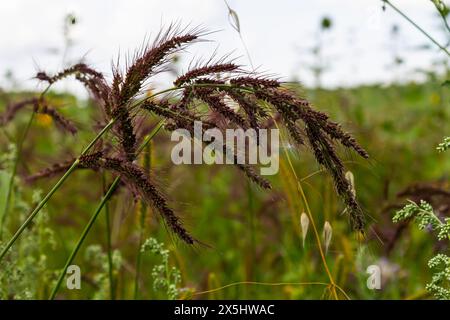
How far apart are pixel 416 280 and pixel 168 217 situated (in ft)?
9.15

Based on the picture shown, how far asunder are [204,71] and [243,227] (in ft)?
11.8

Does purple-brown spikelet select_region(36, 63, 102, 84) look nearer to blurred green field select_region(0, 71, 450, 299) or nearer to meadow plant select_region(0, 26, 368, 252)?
blurred green field select_region(0, 71, 450, 299)

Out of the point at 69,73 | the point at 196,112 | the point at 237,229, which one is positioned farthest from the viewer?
the point at 237,229

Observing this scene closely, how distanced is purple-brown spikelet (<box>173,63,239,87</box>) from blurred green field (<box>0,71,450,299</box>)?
0.80 feet

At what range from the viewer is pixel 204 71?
1604 millimetres

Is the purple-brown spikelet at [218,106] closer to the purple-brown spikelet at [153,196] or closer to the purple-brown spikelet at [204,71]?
the purple-brown spikelet at [204,71]

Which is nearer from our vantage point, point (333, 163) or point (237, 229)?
point (333, 163)

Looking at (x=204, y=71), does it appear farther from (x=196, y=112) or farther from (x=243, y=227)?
(x=243, y=227)

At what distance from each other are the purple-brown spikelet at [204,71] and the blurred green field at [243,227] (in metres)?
0.24

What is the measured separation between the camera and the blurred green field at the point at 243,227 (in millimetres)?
2549

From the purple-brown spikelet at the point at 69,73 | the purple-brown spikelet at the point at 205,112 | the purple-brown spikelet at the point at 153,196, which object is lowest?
the purple-brown spikelet at the point at 153,196

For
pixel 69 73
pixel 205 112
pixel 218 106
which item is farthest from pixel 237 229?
pixel 218 106

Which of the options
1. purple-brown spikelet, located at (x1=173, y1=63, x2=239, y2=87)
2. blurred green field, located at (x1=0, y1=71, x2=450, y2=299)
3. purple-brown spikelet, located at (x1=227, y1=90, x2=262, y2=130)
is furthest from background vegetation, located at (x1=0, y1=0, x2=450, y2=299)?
purple-brown spikelet, located at (x1=173, y1=63, x2=239, y2=87)

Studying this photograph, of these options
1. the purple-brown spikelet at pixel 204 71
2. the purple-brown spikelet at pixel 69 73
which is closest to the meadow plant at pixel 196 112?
the purple-brown spikelet at pixel 204 71
